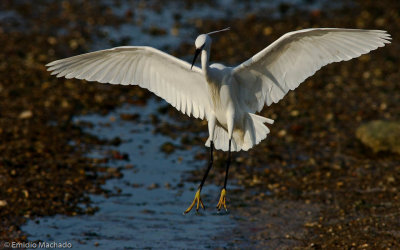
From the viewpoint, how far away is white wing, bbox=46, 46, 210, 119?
823cm

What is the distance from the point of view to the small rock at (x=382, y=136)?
35.0 ft

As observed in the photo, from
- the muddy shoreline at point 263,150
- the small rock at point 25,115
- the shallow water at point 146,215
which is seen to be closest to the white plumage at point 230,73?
the shallow water at point 146,215

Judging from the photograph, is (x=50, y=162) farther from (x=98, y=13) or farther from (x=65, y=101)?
(x=98, y=13)

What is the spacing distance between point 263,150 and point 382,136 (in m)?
1.79

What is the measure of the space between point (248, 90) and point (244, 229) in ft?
5.58

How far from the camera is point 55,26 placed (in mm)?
16578

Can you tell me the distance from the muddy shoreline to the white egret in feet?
4.36

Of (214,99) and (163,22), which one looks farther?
(163,22)

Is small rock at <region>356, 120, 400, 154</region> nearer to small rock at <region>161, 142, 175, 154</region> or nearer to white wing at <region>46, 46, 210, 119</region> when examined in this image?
small rock at <region>161, 142, 175, 154</region>

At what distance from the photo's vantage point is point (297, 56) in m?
7.72

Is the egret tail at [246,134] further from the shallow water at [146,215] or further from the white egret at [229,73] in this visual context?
the shallow water at [146,215]

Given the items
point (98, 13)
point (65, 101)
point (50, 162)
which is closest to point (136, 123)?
point (65, 101)

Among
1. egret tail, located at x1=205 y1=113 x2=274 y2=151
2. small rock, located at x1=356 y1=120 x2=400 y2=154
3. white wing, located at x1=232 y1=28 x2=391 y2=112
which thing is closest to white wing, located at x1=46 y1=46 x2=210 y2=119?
egret tail, located at x1=205 y1=113 x2=274 y2=151

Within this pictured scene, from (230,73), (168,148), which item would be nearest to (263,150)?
(168,148)
